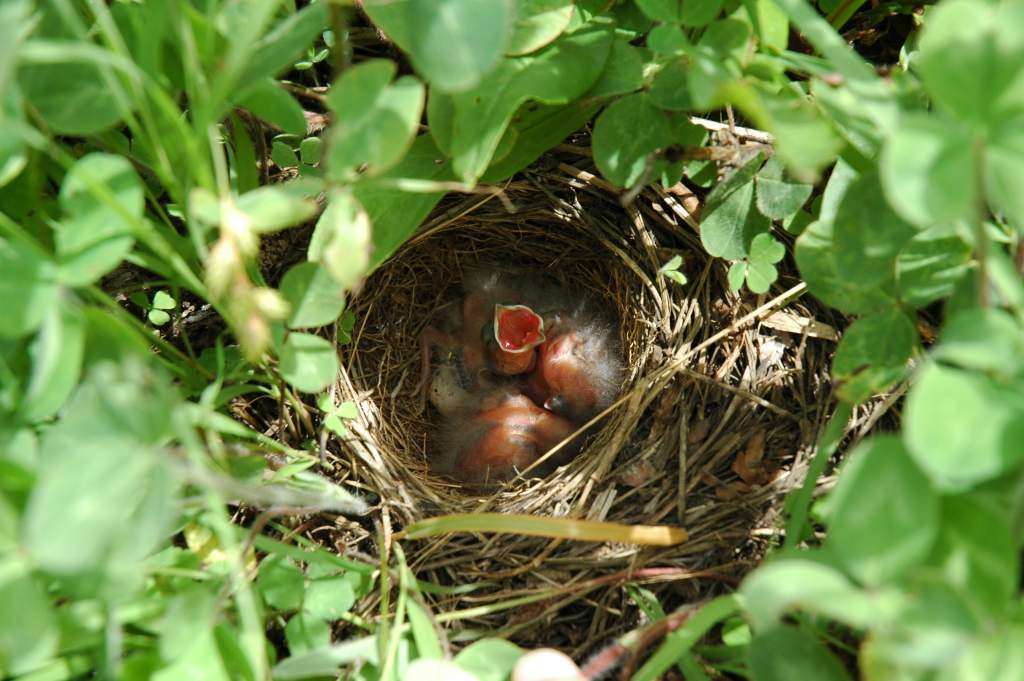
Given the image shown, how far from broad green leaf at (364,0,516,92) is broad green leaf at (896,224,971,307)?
2.00 feet

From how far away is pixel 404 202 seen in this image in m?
1.47

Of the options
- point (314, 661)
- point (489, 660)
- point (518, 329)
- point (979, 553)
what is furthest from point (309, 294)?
point (518, 329)

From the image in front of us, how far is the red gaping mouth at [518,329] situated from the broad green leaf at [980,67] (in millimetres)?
1321

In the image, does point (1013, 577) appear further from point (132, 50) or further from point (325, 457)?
point (132, 50)

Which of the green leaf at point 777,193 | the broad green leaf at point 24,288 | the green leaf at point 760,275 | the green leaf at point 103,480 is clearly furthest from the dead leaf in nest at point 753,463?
the broad green leaf at point 24,288

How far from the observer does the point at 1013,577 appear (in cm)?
79

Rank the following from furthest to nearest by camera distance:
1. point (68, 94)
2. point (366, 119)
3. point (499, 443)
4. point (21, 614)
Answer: point (499, 443)
point (68, 94)
point (366, 119)
point (21, 614)

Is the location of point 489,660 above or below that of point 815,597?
below

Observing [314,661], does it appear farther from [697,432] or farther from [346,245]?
[697,432]

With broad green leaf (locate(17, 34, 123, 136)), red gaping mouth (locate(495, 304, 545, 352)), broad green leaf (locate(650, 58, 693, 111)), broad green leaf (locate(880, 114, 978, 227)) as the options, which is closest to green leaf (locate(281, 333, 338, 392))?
broad green leaf (locate(17, 34, 123, 136))

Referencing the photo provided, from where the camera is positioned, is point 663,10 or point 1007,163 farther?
point 663,10

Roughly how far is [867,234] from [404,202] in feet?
2.47

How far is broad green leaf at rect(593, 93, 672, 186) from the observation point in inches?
54.6

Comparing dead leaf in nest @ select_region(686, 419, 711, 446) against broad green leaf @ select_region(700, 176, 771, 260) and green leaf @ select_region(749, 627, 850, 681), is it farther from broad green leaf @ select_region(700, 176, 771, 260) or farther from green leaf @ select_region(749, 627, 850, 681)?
green leaf @ select_region(749, 627, 850, 681)
